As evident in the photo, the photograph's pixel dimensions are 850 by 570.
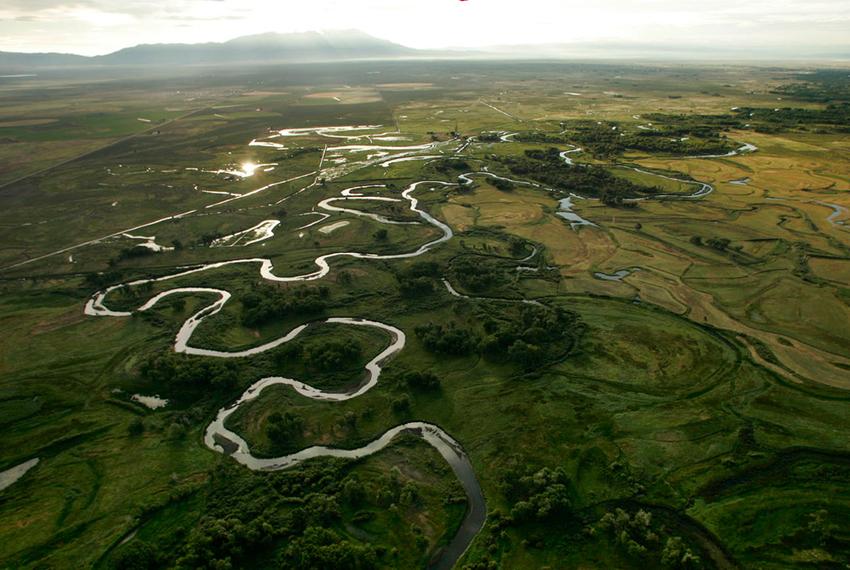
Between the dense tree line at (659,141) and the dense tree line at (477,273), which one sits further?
the dense tree line at (659,141)

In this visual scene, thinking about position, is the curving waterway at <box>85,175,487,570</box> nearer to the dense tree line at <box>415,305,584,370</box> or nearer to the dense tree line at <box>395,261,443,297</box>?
the dense tree line at <box>415,305,584,370</box>

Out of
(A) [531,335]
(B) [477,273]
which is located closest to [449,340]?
(A) [531,335]

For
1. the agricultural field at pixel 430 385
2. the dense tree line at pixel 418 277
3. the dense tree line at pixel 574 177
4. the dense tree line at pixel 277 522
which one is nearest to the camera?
the dense tree line at pixel 277 522

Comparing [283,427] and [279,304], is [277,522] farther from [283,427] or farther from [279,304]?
[279,304]

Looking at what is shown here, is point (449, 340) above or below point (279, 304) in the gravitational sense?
below

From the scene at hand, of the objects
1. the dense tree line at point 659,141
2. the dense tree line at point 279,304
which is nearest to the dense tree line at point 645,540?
the dense tree line at point 279,304

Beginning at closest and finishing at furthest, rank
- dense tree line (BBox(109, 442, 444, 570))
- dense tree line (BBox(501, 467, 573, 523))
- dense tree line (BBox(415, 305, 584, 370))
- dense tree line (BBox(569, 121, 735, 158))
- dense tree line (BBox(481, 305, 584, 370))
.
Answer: dense tree line (BBox(109, 442, 444, 570))
dense tree line (BBox(501, 467, 573, 523))
dense tree line (BBox(481, 305, 584, 370))
dense tree line (BBox(415, 305, 584, 370))
dense tree line (BBox(569, 121, 735, 158))

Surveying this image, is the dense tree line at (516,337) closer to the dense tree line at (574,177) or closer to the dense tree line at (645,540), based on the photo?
the dense tree line at (645,540)

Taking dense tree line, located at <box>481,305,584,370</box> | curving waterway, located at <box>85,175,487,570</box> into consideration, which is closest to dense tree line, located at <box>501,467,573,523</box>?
curving waterway, located at <box>85,175,487,570</box>
